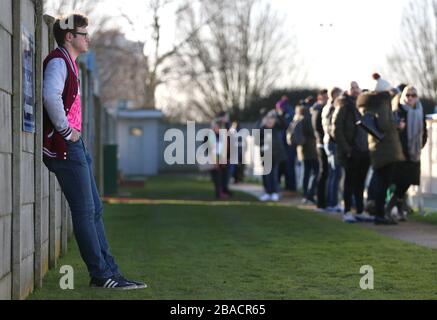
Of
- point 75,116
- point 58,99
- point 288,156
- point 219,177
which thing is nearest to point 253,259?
point 75,116

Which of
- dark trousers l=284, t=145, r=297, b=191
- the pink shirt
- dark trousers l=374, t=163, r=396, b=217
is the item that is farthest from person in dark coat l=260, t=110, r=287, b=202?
the pink shirt

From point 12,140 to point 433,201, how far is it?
10320 millimetres

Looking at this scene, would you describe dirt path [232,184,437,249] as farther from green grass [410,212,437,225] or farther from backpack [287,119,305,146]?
backpack [287,119,305,146]

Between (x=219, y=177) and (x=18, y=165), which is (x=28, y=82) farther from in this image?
(x=219, y=177)

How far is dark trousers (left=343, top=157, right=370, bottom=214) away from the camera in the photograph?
52.1 ft

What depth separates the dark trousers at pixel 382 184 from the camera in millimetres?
15438

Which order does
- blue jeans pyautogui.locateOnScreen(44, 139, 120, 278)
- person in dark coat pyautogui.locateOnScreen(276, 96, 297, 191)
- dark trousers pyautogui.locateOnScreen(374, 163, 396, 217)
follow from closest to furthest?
1. blue jeans pyautogui.locateOnScreen(44, 139, 120, 278)
2. dark trousers pyautogui.locateOnScreen(374, 163, 396, 217)
3. person in dark coat pyautogui.locateOnScreen(276, 96, 297, 191)

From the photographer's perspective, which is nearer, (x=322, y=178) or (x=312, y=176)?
(x=322, y=178)

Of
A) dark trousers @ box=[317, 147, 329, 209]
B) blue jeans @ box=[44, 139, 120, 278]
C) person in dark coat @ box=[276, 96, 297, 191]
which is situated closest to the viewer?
blue jeans @ box=[44, 139, 120, 278]

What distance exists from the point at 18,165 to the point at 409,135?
9078 mm

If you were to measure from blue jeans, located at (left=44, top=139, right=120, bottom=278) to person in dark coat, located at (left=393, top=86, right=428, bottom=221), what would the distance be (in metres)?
7.84

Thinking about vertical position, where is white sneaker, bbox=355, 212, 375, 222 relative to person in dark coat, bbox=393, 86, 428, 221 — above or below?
below

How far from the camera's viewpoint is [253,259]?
10.7m

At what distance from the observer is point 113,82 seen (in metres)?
69.9
